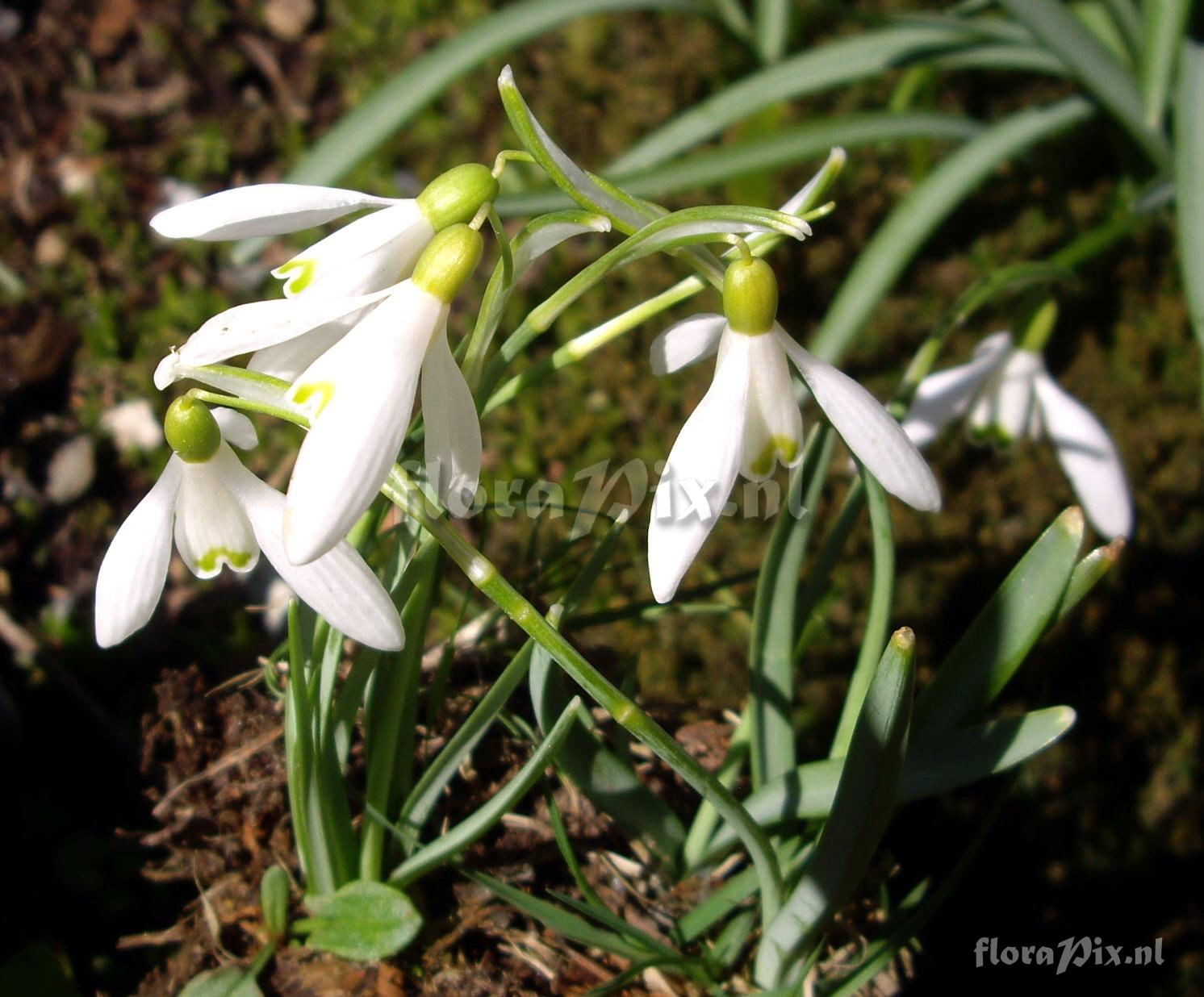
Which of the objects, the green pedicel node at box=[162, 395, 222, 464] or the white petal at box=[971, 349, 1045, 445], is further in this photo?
the white petal at box=[971, 349, 1045, 445]

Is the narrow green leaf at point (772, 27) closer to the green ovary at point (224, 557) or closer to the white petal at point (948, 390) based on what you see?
the white petal at point (948, 390)

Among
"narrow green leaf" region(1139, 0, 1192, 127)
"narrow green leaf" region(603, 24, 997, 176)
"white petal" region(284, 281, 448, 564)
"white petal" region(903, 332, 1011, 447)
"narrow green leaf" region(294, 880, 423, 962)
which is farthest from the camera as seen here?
"narrow green leaf" region(603, 24, 997, 176)

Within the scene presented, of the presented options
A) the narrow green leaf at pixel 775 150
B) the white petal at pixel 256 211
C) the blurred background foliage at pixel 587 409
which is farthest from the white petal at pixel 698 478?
the narrow green leaf at pixel 775 150

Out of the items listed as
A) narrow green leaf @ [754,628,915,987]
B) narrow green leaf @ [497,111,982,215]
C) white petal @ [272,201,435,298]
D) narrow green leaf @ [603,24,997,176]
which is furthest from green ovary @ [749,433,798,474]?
narrow green leaf @ [603,24,997,176]

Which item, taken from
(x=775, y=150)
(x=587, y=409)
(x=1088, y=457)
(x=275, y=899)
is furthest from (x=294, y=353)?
(x=587, y=409)

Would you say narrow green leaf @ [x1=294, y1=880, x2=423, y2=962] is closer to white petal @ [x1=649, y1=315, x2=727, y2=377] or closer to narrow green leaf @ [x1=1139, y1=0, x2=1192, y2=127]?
white petal @ [x1=649, y1=315, x2=727, y2=377]
